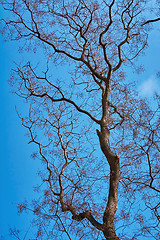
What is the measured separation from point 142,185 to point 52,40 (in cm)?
333

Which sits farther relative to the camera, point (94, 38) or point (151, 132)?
point (94, 38)

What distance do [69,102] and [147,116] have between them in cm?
137

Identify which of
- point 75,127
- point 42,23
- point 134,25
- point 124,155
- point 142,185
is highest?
point 42,23

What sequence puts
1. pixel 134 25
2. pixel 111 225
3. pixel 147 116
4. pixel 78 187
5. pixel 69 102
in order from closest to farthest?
pixel 111 225, pixel 78 187, pixel 147 116, pixel 69 102, pixel 134 25

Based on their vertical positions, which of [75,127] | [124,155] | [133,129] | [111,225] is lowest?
[111,225]

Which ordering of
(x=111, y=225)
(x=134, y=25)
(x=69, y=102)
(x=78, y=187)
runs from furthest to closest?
(x=134, y=25) → (x=69, y=102) → (x=78, y=187) → (x=111, y=225)

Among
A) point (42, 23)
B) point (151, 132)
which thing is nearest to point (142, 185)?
point (151, 132)

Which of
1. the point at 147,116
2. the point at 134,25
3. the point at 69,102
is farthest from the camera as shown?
the point at 134,25

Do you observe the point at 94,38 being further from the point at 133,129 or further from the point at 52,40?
the point at 133,129

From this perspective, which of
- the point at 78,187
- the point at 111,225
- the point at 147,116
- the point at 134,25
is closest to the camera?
the point at 111,225

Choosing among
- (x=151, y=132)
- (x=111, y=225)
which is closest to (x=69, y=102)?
(x=151, y=132)

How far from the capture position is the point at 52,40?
227 inches

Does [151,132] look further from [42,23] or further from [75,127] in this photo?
[42,23]

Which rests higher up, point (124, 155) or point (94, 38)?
point (94, 38)
